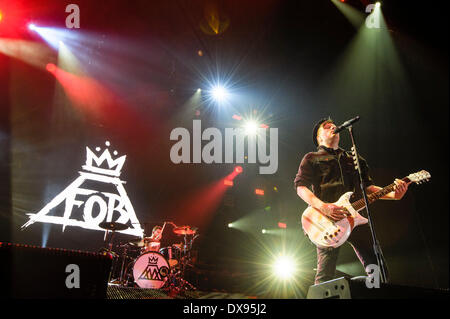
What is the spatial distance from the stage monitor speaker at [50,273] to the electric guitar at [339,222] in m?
2.01

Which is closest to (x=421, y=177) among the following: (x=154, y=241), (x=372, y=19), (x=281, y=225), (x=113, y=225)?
(x=372, y=19)

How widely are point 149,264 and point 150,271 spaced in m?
A: 0.12

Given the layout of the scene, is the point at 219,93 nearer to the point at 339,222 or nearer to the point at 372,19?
the point at 372,19

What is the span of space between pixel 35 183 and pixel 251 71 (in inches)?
206

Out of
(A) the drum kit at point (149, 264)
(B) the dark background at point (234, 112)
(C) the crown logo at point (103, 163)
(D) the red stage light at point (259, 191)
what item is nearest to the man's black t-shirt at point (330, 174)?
(B) the dark background at point (234, 112)

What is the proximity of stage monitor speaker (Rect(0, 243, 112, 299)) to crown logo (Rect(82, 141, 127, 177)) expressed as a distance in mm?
5637

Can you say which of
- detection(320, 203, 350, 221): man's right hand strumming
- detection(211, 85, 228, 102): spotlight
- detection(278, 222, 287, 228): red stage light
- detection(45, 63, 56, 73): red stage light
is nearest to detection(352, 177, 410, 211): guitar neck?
detection(320, 203, 350, 221): man's right hand strumming

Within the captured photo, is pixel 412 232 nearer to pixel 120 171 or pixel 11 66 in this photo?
pixel 120 171

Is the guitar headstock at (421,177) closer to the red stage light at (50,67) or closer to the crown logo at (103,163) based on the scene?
the crown logo at (103,163)

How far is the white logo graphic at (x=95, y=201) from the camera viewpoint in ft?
20.3

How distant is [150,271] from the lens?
5227 millimetres

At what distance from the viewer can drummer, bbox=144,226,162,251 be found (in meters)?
5.76

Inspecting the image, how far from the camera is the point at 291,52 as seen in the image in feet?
19.8

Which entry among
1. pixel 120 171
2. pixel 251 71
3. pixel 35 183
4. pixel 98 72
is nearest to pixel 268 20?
pixel 251 71
